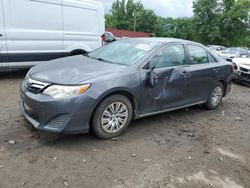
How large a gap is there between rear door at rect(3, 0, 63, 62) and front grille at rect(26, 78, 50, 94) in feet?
12.9

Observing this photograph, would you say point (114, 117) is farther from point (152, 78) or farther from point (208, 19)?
point (208, 19)

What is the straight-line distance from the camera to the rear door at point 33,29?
25.3 ft

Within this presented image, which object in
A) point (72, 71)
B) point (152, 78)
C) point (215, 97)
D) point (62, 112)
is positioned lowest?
point (215, 97)

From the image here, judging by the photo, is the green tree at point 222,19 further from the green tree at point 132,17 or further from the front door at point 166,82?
the front door at point 166,82

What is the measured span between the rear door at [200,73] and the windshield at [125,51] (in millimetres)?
913

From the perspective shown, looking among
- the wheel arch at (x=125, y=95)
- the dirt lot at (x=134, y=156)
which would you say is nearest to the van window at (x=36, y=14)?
the dirt lot at (x=134, y=156)

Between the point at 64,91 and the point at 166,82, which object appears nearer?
the point at 64,91

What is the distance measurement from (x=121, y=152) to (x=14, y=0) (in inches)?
210

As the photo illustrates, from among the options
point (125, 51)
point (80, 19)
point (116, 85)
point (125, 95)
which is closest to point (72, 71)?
point (116, 85)

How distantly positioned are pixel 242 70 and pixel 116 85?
7.22 m

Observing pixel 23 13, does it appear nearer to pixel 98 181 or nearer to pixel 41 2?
pixel 41 2

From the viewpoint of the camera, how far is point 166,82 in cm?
511

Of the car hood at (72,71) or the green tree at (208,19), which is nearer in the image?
the car hood at (72,71)

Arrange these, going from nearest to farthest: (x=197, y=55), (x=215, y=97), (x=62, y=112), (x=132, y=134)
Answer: (x=62, y=112), (x=132, y=134), (x=197, y=55), (x=215, y=97)
